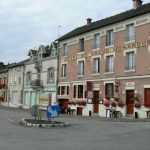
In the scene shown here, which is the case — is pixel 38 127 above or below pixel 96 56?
below

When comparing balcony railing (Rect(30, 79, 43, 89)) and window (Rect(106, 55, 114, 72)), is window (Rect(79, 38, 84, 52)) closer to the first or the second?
window (Rect(106, 55, 114, 72))

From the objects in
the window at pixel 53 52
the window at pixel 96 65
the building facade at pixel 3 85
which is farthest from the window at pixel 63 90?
the building facade at pixel 3 85

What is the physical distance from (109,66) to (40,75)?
1740 centimetres

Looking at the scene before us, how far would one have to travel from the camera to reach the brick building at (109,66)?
111 feet

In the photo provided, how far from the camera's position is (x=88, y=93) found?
4088 centimetres

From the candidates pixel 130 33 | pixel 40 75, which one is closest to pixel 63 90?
pixel 40 75

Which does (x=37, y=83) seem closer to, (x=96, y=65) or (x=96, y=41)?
(x=96, y=65)

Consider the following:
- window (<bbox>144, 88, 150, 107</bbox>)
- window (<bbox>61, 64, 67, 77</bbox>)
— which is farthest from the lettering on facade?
window (<bbox>144, 88, 150, 107</bbox>)

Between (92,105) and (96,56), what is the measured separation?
5087 millimetres

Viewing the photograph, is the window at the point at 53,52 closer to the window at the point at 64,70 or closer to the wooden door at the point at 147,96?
the window at the point at 64,70

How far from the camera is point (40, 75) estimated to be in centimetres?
5381

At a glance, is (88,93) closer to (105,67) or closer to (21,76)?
(105,67)

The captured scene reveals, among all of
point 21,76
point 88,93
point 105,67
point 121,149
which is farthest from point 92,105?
point 121,149

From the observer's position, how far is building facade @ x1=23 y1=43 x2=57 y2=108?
4969 cm
